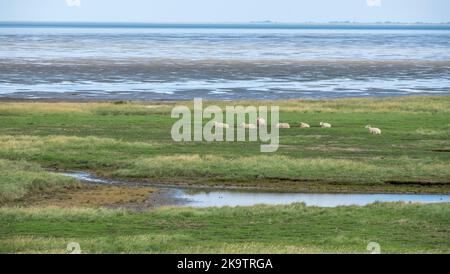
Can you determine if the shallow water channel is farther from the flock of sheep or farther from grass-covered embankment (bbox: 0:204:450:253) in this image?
the flock of sheep

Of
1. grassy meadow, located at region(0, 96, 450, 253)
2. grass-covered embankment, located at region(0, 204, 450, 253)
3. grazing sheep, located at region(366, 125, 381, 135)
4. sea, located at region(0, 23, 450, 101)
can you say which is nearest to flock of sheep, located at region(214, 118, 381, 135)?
grazing sheep, located at region(366, 125, 381, 135)

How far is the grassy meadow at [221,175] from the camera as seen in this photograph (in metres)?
22.7

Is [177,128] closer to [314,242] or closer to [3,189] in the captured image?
[3,189]

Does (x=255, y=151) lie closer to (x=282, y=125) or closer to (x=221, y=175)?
(x=221, y=175)

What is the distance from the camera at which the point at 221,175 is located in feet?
113

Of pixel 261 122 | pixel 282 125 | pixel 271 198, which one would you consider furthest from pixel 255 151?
pixel 261 122

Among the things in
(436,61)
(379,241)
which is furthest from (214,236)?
(436,61)

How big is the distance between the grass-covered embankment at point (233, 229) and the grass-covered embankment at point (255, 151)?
21.8 feet

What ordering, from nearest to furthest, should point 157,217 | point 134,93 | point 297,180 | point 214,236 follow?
1. point 214,236
2. point 157,217
3. point 297,180
4. point 134,93

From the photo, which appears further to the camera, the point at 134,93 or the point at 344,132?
the point at 134,93

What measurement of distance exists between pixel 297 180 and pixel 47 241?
13897 mm

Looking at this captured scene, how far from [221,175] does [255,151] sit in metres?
4.75

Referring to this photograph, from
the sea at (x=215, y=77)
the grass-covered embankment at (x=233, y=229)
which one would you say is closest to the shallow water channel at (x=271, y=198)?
the grass-covered embankment at (x=233, y=229)

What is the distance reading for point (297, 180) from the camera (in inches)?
1334
